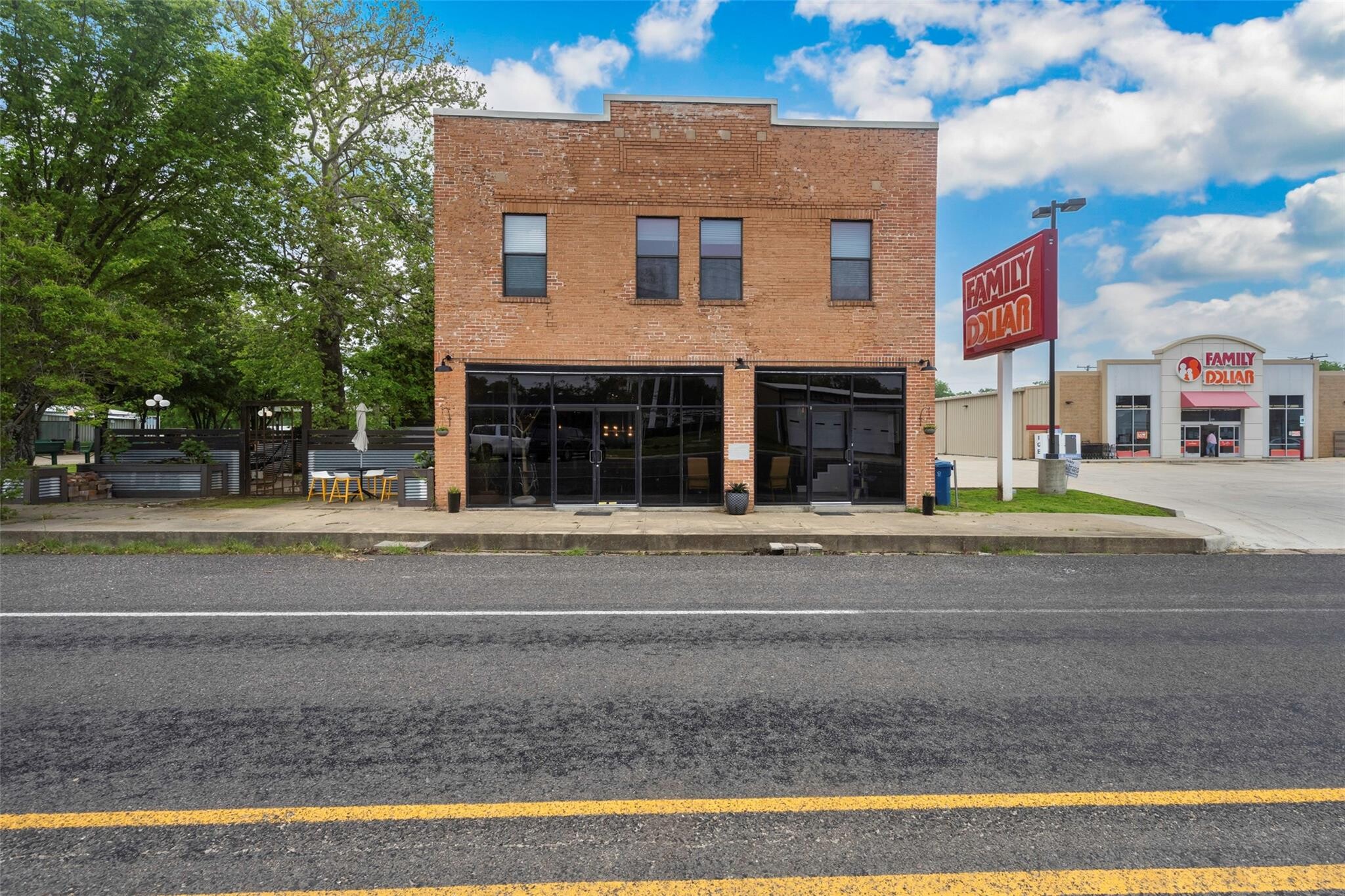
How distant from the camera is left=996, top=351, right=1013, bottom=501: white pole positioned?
51.3 ft

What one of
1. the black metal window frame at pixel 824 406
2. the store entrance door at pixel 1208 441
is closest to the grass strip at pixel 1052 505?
the black metal window frame at pixel 824 406

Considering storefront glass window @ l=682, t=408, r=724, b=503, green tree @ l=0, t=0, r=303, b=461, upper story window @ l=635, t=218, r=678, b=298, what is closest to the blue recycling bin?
storefront glass window @ l=682, t=408, r=724, b=503

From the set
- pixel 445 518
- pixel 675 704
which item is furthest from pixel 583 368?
pixel 675 704

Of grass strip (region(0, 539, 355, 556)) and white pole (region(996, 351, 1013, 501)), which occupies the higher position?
white pole (region(996, 351, 1013, 501))

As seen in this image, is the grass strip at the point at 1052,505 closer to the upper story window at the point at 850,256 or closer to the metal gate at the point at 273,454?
the upper story window at the point at 850,256

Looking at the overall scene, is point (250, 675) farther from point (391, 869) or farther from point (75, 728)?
point (391, 869)

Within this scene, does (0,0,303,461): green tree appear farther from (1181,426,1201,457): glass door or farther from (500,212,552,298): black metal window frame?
(1181,426,1201,457): glass door

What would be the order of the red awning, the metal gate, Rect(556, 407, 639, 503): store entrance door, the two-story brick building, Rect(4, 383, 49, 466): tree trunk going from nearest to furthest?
Rect(4, 383, 49, 466): tree trunk < the two-story brick building < Rect(556, 407, 639, 503): store entrance door < the metal gate < the red awning

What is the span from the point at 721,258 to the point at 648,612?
10.1 m

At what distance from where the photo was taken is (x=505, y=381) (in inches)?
554

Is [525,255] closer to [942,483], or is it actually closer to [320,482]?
[320,482]

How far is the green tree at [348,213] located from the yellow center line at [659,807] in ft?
65.3

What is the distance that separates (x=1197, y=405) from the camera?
3634 cm

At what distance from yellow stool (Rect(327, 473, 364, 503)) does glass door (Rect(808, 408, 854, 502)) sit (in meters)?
11.0
